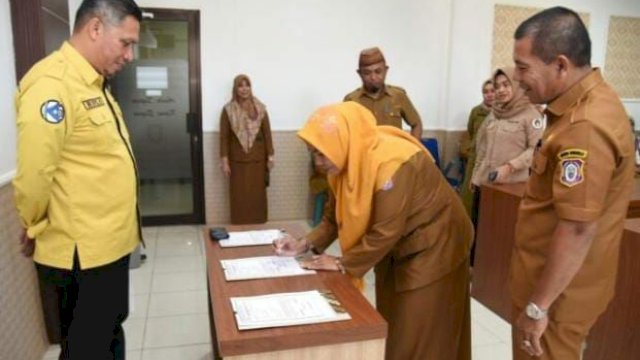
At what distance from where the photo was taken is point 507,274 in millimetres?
2686

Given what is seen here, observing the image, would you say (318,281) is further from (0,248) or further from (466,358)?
(0,248)

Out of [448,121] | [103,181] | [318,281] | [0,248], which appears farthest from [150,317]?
[448,121]

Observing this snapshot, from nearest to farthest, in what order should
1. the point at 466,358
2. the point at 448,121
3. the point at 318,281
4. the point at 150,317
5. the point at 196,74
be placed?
the point at 318,281 < the point at 466,358 < the point at 150,317 < the point at 196,74 < the point at 448,121

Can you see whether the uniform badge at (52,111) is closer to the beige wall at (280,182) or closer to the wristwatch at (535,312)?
the wristwatch at (535,312)

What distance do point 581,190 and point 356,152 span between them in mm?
628

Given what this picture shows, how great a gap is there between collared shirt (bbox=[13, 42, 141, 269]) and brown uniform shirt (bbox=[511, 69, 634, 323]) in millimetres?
1269

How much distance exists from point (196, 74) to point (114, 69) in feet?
9.77

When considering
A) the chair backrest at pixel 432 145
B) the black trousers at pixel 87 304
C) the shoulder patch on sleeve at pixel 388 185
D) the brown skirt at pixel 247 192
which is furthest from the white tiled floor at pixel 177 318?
the chair backrest at pixel 432 145

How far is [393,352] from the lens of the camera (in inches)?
63.8

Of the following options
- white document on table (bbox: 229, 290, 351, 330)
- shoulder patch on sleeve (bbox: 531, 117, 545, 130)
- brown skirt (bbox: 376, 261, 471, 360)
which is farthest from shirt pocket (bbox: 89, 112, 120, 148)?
shoulder patch on sleeve (bbox: 531, 117, 545, 130)

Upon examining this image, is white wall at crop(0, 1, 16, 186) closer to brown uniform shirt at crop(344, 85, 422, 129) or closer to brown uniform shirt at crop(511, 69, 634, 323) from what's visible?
brown uniform shirt at crop(511, 69, 634, 323)

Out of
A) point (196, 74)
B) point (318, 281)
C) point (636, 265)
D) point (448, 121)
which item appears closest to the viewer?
point (318, 281)

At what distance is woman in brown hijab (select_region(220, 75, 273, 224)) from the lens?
168 inches

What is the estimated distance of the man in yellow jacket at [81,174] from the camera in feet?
4.46
